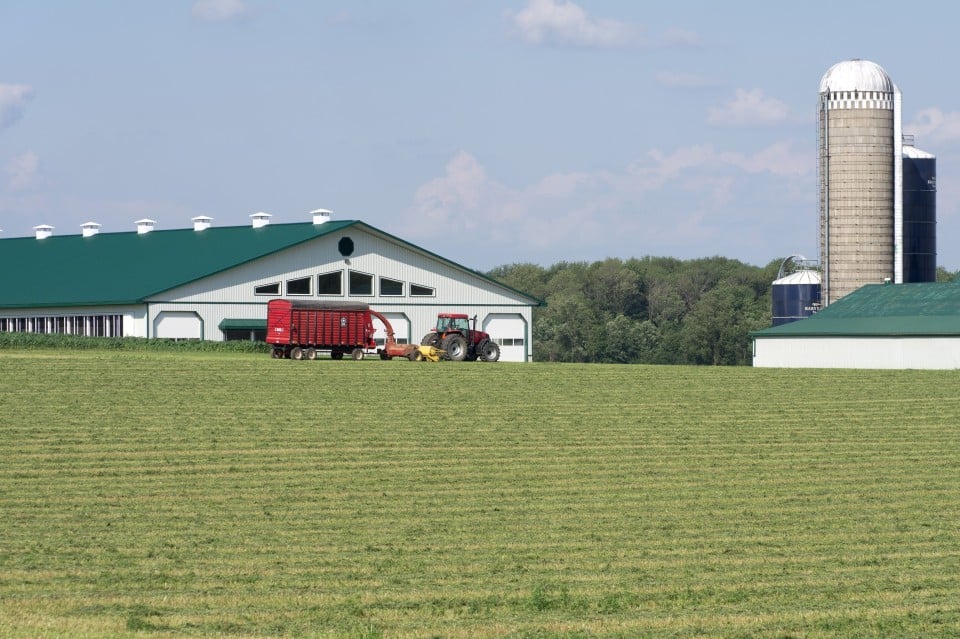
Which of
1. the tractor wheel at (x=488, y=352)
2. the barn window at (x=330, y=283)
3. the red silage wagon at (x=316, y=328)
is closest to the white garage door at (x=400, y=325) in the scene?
the barn window at (x=330, y=283)

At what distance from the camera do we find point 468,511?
73.7 feet

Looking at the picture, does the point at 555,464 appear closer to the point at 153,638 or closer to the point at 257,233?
the point at 153,638

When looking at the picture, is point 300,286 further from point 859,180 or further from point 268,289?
point 859,180

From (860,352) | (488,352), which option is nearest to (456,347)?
(488,352)

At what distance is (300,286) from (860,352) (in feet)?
85.1

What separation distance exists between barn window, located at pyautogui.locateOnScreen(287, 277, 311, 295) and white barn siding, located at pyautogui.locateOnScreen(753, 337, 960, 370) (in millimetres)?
21709

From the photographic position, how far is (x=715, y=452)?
99.5ft

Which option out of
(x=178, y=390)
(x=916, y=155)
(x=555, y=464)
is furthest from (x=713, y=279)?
(x=555, y=464)

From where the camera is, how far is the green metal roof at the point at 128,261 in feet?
232

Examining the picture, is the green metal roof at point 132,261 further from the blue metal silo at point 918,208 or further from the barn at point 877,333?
the blue metal silo at point 918,208

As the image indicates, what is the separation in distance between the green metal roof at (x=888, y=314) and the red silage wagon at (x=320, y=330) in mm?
22547

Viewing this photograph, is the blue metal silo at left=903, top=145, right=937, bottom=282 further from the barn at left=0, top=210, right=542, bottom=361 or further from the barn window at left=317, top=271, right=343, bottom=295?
the barn window at left=317, top=271, right=343, bottom=295

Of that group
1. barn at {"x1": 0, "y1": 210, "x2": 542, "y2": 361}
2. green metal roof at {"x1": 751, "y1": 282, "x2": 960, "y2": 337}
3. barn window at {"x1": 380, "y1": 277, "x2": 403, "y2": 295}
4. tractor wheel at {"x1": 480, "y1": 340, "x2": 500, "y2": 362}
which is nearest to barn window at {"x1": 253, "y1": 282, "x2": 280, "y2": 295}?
barn at {"x1": 0, "y1": 210, "x2": 542, "y2": 361}

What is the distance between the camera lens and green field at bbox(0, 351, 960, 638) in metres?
15.1
